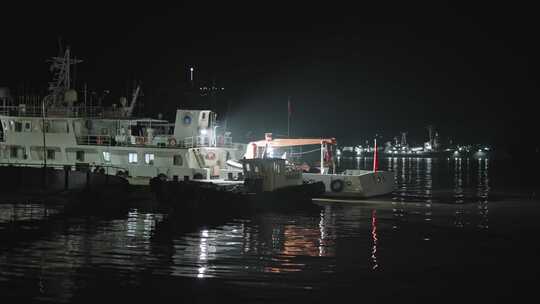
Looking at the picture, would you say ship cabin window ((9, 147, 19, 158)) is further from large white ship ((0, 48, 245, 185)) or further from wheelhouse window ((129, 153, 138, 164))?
wheelhouse window ((129, 153, 138, 164))

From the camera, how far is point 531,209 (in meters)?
39.0

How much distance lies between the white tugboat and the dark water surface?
8964 millimetres

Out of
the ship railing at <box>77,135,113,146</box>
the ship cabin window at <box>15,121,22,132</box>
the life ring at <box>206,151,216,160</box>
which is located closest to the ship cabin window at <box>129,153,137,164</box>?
the ship railing at <box>77,135,113,146</box>

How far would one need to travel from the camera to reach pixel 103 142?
45.0 meters

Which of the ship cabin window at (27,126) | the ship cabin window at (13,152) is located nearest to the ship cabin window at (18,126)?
the ship cabin window at (27,126)

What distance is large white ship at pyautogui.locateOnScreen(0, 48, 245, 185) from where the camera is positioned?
43625 mm

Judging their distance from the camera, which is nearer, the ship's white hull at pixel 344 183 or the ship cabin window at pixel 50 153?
the ship's white hull at pixel 344 183

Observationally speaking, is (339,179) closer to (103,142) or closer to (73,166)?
(103,142)

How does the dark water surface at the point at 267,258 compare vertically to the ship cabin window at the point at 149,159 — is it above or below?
below

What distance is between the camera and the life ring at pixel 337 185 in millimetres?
42594

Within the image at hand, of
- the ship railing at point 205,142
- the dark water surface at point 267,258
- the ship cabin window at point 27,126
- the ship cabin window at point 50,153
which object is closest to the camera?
the dark water surface at point 267,258

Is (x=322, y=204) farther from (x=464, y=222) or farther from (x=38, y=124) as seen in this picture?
(x=38, y=124)

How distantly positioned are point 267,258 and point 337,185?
2254 cm

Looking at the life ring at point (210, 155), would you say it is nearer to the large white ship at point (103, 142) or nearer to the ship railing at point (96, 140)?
the large white ship at point (103, 142)
